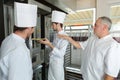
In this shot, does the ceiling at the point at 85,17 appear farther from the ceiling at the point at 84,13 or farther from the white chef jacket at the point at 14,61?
the white chef jacket at the point at 14,61

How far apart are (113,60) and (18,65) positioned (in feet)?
2.89

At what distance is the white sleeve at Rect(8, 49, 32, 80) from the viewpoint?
0.89m

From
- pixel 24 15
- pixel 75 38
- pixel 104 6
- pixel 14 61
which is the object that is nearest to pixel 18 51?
pixel 14 61

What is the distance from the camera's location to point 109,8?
3012 mm

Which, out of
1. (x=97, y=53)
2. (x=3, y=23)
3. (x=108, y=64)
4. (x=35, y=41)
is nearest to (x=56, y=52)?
(x=35, y=41)

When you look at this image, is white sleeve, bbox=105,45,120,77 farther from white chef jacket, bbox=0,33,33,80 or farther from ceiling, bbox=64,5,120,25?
ceiling, bbox=64,5,120,25

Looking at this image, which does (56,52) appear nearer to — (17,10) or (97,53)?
(97,53)

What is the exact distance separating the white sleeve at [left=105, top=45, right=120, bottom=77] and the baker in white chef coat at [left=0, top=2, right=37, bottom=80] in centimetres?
76

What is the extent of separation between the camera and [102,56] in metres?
1.40

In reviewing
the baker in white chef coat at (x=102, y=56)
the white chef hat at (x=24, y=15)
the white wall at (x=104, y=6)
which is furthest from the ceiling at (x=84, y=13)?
the white chef hat at (x=24, y=15)

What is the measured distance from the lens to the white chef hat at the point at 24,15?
99 centimetres

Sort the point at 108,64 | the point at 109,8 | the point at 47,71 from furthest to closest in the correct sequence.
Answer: the point at 109,8 → the point at 47,71 → the point at 108,64

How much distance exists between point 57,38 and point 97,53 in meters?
0.76

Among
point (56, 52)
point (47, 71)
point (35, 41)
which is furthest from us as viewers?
point (47, 71)
